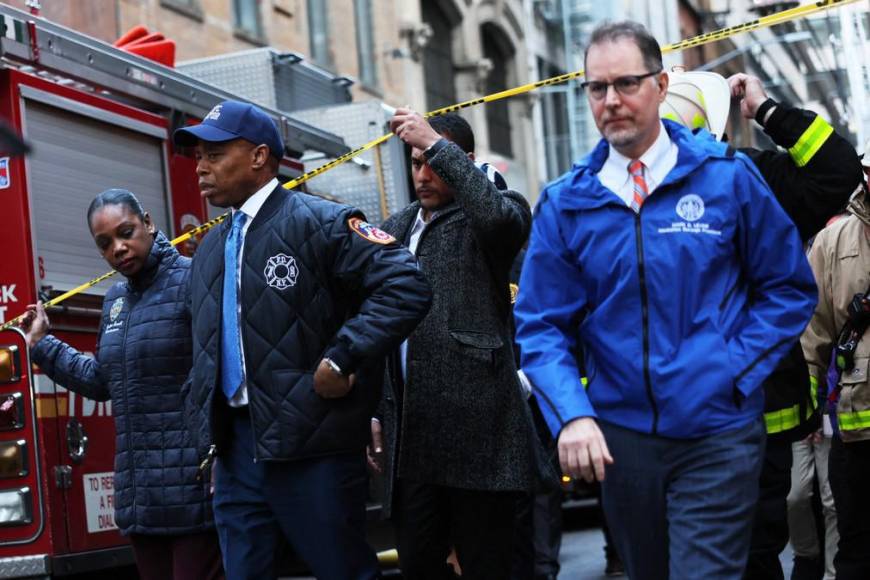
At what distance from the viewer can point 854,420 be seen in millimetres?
5930

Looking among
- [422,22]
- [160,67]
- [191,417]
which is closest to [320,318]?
[191,417]

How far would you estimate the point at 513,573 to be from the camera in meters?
6.56

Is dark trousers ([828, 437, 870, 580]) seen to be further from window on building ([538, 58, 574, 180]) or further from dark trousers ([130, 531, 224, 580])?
window on building ([538, 58, 574, 180])

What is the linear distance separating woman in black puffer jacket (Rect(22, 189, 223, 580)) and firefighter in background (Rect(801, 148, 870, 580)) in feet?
7.99

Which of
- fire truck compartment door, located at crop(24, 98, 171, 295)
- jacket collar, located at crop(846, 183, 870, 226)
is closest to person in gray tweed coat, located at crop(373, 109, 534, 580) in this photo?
jacket collar, located at crop(846, 183, 870, 226)

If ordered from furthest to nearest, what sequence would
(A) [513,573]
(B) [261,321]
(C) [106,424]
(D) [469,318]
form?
(C) [106,424], (A) [513,573], (D) [469,318], (B) [261,321]

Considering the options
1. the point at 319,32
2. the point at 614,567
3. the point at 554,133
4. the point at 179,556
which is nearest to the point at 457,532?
the point at 179,556

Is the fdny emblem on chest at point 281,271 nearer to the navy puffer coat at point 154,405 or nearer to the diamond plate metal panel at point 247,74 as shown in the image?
the navy puffer coat at point 154,405

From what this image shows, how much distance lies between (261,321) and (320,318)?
20 cm

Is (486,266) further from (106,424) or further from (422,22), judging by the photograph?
A: (422,22)

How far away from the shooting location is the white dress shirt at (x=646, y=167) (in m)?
4.21

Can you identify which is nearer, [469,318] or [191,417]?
[191,417]

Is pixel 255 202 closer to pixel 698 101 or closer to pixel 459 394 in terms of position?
pixel 459 394

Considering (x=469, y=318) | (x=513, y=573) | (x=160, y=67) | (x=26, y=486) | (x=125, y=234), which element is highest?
(x=160, y=67)
